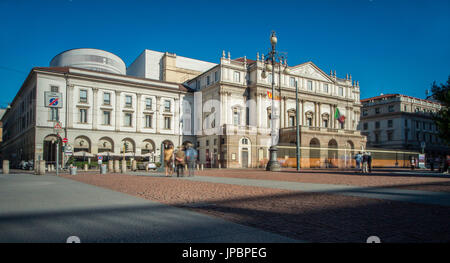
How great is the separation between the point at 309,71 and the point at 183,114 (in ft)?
74.1

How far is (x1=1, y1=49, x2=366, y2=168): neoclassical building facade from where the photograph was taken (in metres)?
42.9

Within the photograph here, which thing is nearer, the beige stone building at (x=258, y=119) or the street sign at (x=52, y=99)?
the street sign at (x=52, y=99)

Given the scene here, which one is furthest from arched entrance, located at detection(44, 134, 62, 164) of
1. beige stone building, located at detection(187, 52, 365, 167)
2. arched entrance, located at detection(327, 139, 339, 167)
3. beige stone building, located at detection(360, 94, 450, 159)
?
beige stone building, located at detection(360, 94, 450, 159)

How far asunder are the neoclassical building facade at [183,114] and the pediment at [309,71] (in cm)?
17

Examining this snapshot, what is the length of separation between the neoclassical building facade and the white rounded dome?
0.19 m

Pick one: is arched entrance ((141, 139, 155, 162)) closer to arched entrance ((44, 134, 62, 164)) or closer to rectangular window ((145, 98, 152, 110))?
rectangular window ((145, 98, 152, 110))

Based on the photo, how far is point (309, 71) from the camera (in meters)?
53.6

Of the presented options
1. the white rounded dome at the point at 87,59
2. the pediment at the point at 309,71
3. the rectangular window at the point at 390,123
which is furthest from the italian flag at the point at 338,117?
the white rounded dome at the point at 87,59

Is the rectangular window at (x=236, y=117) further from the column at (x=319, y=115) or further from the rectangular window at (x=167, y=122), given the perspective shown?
the column at (x=319, y=115)

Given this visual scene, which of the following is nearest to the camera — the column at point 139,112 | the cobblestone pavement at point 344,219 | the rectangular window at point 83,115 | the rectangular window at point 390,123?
the cobblestone pavement at point 344,219

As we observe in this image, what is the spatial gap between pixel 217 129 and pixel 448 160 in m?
29.4

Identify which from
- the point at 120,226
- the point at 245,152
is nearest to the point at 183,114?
the point at 245,152

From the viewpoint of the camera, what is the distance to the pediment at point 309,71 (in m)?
52.2

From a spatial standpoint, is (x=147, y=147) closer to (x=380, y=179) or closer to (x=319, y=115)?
(x=319, y=115)
